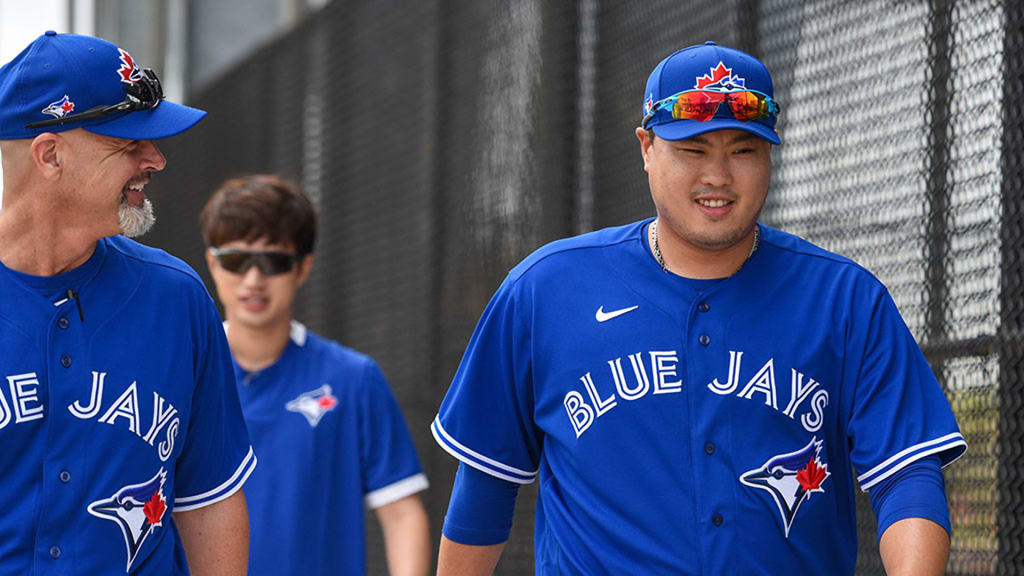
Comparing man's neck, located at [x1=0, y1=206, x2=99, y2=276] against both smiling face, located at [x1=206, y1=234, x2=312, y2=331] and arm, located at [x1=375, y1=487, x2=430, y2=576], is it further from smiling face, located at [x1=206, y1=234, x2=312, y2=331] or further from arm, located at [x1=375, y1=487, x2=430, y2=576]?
arm, located at [x1=375, y1=487, x2=430, y2=576]

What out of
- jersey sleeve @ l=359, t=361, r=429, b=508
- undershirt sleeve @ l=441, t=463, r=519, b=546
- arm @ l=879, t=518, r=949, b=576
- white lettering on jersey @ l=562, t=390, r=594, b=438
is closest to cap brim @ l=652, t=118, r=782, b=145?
white lettering on jersey @ l=562, t=390, r=594, b=438

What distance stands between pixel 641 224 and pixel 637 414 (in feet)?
1.72

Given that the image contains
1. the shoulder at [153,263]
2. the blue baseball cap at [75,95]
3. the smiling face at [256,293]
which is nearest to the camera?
the blue baseball cap at [75,95]

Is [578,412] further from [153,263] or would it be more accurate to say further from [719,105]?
[153,263]

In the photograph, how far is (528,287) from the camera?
348 cm

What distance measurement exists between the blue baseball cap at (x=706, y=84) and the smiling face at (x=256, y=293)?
2.10 meters

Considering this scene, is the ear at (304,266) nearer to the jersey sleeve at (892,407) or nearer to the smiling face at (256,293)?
the smiling face at (256,293)

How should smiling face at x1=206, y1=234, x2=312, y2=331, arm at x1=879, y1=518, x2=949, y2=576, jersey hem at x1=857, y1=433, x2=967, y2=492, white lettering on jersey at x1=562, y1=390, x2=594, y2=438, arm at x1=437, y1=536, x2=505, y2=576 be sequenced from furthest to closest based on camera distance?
smiling face at x1=206, y1=234, x2=312, y2=331 < arm at x1=437, y1=536, x2=505, y2=576 < white lettering on jersey at x1=562, y1=390, x2=594, y2=438 < jersey hem at x1=857, y1=433, x2=967, y2=492 < arm at x1=879, y1=518, x2=949, y2=576

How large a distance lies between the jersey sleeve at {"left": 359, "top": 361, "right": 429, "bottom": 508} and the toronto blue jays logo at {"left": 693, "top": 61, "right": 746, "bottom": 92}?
208cm

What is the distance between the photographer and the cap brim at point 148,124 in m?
3.20

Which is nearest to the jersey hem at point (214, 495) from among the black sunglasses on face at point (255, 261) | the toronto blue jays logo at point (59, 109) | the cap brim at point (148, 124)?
the cap brim at point (148, 124)

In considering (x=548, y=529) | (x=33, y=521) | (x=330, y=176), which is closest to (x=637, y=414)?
(x=548, y=529)

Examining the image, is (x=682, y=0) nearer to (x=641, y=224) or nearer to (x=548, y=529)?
(x=641, y=224)

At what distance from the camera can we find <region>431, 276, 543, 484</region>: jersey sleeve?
3498 millimetres
